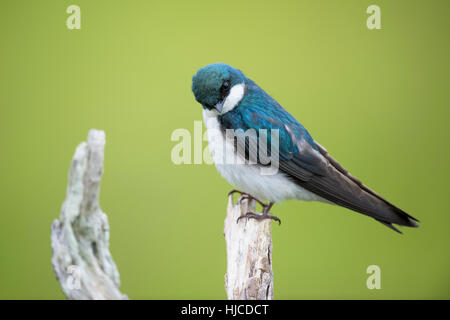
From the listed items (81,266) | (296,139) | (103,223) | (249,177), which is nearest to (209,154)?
(249,177)

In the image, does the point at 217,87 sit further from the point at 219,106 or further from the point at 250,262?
the point at 250,262

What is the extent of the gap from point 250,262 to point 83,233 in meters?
0.85

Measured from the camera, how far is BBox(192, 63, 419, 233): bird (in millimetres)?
2754

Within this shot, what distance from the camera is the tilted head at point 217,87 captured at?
8.79 ft

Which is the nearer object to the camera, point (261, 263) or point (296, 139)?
point (261, 263)

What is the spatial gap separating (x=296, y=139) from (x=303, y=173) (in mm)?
200

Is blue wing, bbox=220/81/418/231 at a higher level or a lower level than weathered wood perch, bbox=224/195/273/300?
higher

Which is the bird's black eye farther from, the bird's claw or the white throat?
the bird's claw

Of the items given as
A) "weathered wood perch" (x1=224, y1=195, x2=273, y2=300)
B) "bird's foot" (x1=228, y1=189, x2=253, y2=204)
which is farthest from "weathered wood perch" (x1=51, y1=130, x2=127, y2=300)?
"bird's foot" (x1=228, y1=189, x2=253, y2=204)

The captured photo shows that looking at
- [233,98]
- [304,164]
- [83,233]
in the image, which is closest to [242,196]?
[304,164]

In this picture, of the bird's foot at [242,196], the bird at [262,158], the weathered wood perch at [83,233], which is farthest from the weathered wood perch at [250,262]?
the weathered wood perch at [83,233]

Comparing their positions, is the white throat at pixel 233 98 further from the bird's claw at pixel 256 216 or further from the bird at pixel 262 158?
the bird's claw at pixel 256 216

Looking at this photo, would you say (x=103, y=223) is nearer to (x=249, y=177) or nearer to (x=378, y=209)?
(x=249, y=177)

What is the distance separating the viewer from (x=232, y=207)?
2.91 m
